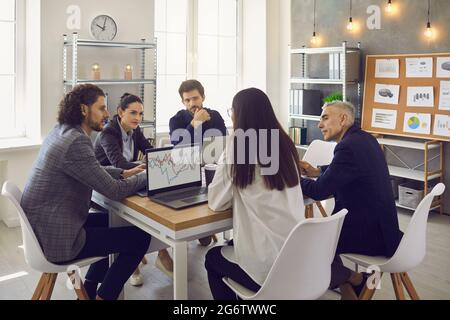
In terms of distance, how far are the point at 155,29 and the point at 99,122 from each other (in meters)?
3.30

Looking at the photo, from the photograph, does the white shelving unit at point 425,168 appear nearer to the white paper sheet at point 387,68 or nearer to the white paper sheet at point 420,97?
the white paper sheet at point 420,97

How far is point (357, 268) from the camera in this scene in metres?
2.79

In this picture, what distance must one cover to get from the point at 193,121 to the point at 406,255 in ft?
5.75

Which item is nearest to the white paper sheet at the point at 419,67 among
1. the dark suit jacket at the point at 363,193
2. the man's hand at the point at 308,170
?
the man's hand at the point at 308,170

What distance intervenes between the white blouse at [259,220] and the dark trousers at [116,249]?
626mm

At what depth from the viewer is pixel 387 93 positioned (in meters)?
4.88

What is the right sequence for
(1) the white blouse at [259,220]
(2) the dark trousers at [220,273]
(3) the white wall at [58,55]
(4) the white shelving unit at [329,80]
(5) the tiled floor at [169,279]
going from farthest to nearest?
1. (4) the white shelving unit at [329,80]
2. (3) the white wall at [58,55]
3. (5) the tiled floor at [169,279]
4. (2) the dark trousers at [220,273]
5. (1) the white blouse at [259,220]

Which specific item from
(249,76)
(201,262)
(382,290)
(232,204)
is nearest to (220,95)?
(249,76)

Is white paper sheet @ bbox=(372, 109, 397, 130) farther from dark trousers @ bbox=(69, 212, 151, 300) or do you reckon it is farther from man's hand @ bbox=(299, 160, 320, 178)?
dark trousers @ bbox=(69, 212, 151, 300)

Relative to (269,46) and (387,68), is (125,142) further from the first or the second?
(269,46)

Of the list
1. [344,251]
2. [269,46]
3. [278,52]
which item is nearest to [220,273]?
[344,251]

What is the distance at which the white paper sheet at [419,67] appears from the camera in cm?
450

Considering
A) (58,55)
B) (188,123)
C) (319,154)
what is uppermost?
(58,55)

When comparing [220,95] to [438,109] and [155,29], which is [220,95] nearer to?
[155,29]
